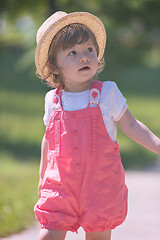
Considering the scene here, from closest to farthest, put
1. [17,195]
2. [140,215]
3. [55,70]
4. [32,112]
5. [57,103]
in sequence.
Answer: [57,103] → [55,70] → [140,215] → [17,195] → [32,112]

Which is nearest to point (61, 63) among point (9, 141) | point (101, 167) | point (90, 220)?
point (101, 167)

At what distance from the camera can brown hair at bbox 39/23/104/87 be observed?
297 cm

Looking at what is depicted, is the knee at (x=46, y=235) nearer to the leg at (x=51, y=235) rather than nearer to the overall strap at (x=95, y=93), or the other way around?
the leg at (x=51, y=235)

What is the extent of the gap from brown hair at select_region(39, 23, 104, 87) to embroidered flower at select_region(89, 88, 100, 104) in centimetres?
30

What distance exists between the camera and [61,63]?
305 cm

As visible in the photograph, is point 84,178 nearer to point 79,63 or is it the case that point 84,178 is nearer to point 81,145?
point 81,145

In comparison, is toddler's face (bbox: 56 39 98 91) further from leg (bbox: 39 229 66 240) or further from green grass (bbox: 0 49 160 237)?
green grass (bbox: 0 49 160 237)

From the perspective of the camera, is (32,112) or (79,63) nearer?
(79,63)

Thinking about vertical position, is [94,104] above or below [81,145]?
above

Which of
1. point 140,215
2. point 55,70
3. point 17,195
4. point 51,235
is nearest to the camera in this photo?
point 51,235

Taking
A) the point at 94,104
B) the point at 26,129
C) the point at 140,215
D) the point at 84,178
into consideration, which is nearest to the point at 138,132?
the point at 94,104

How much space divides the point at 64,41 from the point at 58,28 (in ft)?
0.32

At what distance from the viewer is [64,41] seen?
9.83ft

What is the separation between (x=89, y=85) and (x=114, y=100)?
0.65 ft
